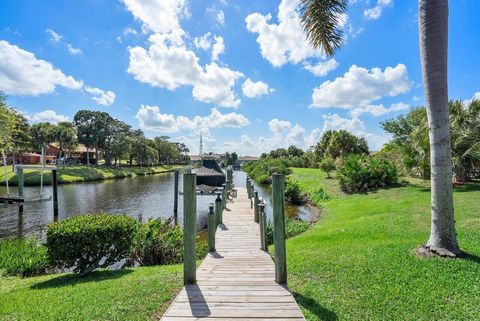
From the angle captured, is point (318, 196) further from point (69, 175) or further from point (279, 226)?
point (69, 175)

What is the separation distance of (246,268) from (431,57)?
5.48 metres

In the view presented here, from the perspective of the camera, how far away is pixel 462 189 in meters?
13.8

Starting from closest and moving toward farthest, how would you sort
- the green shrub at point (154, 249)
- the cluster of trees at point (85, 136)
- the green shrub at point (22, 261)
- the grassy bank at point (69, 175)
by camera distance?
the green shrub at point (22, 261)
the green shrub at point (154, 249)
the grassy bank at point (69, 175)
the cluster of trees at point (85, 136)

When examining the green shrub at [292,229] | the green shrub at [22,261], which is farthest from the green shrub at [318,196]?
the green shrub at [22,261]

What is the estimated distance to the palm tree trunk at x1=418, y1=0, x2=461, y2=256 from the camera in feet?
17.5

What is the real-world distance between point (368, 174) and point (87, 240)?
1807cm

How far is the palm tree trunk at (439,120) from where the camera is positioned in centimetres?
532

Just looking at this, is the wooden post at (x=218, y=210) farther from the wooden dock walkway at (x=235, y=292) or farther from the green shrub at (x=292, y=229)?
the green shrub at (x=292, y=229)

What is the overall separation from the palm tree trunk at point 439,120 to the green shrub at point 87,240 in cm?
650

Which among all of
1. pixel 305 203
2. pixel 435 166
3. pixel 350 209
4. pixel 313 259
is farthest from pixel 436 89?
pixel 305 203

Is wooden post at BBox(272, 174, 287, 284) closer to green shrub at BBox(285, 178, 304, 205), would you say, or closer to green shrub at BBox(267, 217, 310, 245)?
green shrub at BBox(267, 217, 310, 245)

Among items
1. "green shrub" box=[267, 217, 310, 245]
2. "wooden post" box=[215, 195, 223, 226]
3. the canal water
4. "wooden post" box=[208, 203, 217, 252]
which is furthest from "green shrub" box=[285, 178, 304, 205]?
"wooden post" box=[208, 203, 217, 252]

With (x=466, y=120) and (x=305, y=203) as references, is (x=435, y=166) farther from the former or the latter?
(x=305, y=203)

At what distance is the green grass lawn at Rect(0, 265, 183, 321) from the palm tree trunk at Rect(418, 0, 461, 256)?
5.11m
